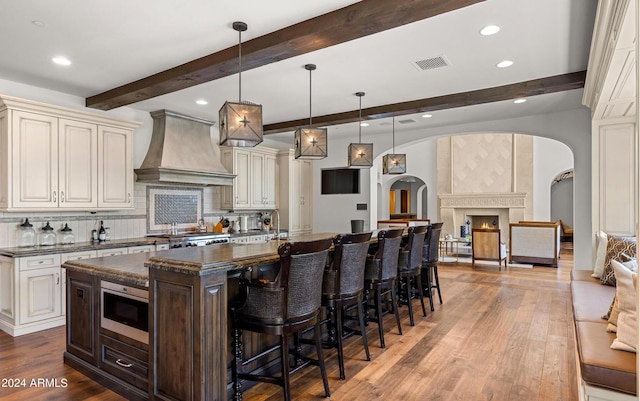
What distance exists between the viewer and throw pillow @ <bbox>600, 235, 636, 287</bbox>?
3.44m

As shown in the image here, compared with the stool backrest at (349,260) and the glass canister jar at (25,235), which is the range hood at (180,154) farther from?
the stool backrest at (349,260)

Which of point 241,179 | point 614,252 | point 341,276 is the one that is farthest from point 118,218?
point 614,252

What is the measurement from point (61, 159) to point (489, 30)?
15.7 ft

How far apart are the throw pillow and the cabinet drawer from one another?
5648 millimetres

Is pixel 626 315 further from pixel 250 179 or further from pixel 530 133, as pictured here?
pixel 250 179

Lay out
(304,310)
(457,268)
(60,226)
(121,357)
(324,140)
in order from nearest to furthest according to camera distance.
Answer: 1. (304,310)
2. (121,357)
3. (324,140)
4. (60,226)
5. (457,268)

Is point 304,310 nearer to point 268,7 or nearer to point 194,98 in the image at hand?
point 268,7

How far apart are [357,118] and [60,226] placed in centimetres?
437

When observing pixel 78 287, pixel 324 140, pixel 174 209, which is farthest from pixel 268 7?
pixel 174 209

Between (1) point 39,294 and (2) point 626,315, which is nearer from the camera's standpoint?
(2) point 626,315

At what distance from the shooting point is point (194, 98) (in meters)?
5.14

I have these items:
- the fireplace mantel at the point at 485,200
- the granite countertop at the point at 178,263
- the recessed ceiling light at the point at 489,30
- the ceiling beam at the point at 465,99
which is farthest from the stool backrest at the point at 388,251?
the fireplace mantel at the point at 485,200

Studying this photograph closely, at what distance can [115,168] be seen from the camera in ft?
16.3

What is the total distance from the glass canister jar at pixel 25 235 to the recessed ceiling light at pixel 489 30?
525cm
